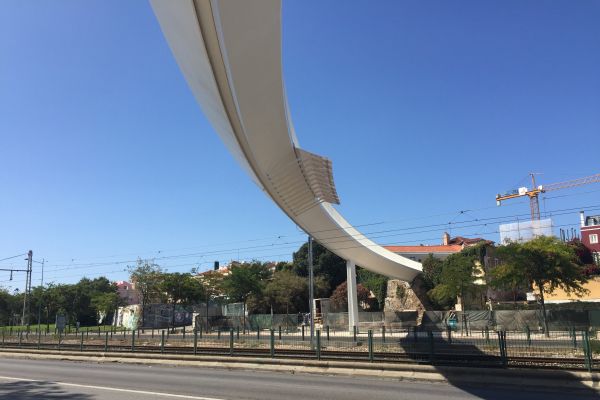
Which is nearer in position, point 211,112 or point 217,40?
point 217,40

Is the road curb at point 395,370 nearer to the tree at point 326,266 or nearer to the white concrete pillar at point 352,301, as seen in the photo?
the white concrete pillar at point 352,301

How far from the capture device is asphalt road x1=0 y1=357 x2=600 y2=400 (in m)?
12.7

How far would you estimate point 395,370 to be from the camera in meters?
17.2

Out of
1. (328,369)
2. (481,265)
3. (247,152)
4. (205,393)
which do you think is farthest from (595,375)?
→ (481,265)

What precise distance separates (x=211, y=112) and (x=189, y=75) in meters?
2.22

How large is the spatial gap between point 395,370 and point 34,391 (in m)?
11.3

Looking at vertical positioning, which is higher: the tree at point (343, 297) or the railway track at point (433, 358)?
the tree at point (343, 297)

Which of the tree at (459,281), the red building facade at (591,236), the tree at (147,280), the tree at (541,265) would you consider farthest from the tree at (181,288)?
the red building facade at (591,236)

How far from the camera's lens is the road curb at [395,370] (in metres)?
14.2

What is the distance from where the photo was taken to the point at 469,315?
3925cm

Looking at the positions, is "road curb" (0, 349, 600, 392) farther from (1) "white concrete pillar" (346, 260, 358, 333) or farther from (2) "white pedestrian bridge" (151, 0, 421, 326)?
(1) "white concrete pillar" (346, 260, 358, 333)

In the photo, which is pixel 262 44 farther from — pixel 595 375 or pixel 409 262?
pixel 409 262

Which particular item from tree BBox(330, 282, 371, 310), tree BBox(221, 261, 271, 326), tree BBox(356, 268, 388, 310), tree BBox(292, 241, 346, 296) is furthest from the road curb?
tree BBox(292, 241, 346, 296)

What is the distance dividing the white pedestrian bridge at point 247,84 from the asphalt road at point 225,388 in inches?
322
